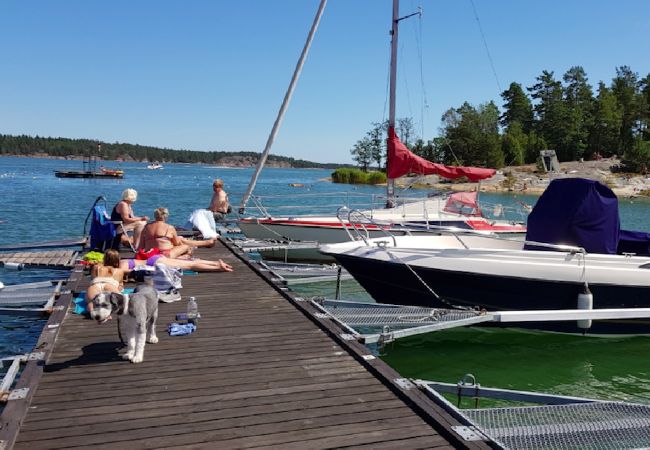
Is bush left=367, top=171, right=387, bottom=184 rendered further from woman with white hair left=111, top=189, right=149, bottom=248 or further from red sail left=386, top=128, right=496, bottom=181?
woman with white hair left=111, top=189, right=149, bottom=248

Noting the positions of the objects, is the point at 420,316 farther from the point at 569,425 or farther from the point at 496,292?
the point at 569,425

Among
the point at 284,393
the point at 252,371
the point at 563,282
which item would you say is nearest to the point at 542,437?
the point at 284,393

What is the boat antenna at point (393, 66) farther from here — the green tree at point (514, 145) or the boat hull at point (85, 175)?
the boat hull at point (85, 175)

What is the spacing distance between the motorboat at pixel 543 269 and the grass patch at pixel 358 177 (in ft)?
276

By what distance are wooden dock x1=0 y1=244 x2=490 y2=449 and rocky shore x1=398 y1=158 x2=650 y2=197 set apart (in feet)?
194

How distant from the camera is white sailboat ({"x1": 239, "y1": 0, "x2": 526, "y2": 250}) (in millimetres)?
18688

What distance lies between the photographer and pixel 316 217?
20.2 meters

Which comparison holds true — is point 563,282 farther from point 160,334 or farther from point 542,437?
point 160,334

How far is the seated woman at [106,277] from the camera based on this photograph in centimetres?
711

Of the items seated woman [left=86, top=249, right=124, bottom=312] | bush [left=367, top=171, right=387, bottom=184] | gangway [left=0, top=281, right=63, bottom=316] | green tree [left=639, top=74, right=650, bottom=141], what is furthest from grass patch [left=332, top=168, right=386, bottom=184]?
seated woman [left=86, top=249, right=124, bottom=312]

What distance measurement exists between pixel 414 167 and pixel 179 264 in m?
10.2

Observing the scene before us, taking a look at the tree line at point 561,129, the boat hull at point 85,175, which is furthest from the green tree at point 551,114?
the boat hull at point 85,175

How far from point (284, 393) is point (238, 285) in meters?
5.07

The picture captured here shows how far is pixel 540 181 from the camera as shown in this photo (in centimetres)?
6869
